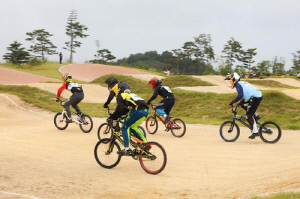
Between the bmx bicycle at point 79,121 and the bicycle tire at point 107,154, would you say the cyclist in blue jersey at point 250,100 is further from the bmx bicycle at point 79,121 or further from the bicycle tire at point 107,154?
the bmx bicycle at point 79,121

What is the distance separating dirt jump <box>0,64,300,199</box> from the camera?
6176mm

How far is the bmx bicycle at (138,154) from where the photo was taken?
7402mm

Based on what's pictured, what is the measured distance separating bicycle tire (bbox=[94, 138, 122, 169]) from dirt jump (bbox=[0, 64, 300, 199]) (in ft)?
0.53

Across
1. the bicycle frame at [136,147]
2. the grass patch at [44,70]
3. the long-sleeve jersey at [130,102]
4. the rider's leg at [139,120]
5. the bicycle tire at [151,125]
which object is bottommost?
the grass patch at [44,70]

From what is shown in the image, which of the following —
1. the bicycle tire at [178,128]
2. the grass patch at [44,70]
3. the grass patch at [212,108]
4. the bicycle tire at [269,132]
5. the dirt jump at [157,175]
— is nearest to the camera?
the dirt jump at [157,175]

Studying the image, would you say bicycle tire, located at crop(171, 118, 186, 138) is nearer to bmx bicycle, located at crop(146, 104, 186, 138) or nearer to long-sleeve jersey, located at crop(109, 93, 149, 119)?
bmx bicycle, located at crop(146, 104, 186, 138)

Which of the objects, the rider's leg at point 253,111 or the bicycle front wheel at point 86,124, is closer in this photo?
the rider's leg at point 253,111

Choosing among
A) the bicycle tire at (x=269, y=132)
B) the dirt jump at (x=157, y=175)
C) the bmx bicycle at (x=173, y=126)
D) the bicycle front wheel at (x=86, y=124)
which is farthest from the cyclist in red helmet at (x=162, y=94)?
the bicycle tire at (x=269, y=132)

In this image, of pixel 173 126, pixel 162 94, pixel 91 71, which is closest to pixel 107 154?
pixel 173 126

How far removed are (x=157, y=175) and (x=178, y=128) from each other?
5.64m

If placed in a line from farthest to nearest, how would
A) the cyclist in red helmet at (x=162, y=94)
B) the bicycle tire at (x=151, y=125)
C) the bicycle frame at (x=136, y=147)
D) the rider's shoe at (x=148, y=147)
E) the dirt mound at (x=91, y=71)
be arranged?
the dirt mound at (x=91, y=71)
the bicycle tire at (x=151, y=125)
the cyclist in red helmet at (x=162, y=94)
the bicycle frame at (x=136, y=147)
the rider's shoe at (x=148, y=147)

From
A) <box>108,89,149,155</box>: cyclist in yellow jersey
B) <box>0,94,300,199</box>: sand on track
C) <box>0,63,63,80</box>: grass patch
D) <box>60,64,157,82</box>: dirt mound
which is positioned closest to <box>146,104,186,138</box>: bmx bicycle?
<box>0,94,300,199</box>: sand on track

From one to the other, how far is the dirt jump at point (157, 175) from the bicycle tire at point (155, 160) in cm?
17

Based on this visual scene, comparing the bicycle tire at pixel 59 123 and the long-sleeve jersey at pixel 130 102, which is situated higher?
the long-sleeve jersey at pixel 130 102
